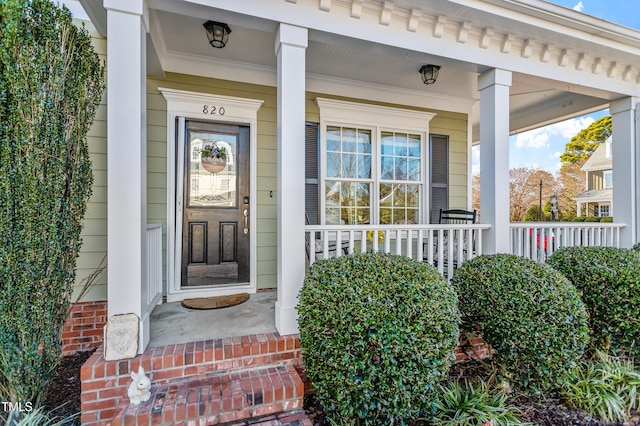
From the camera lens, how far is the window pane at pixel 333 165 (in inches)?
164

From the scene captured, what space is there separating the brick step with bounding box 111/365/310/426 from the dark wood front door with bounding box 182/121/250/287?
156 centimetres

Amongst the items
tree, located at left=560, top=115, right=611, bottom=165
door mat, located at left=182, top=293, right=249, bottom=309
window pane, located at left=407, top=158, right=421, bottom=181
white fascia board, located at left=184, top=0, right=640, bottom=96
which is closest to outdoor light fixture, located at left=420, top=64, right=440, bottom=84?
white fascia board, located at left=184, top=0, right=640, bottom=96

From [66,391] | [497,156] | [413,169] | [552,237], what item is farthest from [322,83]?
[66,391]

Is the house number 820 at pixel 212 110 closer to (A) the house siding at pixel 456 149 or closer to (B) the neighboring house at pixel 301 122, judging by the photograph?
(B) the neighboring house at pixel 301 122

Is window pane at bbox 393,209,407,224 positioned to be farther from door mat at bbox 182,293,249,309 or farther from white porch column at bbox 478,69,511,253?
door mat at bbox 182,293,249,309

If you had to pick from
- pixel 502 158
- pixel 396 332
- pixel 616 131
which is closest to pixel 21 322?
pixel 396 332

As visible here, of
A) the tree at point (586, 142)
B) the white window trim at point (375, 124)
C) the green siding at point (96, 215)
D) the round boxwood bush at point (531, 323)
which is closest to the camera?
the round boxwood bush at point (531, 323)

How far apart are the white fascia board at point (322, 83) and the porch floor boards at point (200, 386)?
2.92m

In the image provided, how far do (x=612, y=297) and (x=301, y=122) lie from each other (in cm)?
302

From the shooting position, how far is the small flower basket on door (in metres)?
3.54

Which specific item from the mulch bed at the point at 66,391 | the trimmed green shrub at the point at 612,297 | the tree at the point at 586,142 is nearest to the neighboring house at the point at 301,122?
the mulch bed at the point at 66,391

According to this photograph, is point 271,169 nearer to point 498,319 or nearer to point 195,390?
point 195,390

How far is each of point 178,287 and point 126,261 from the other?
1403 millimetres

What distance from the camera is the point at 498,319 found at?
7.07ft
